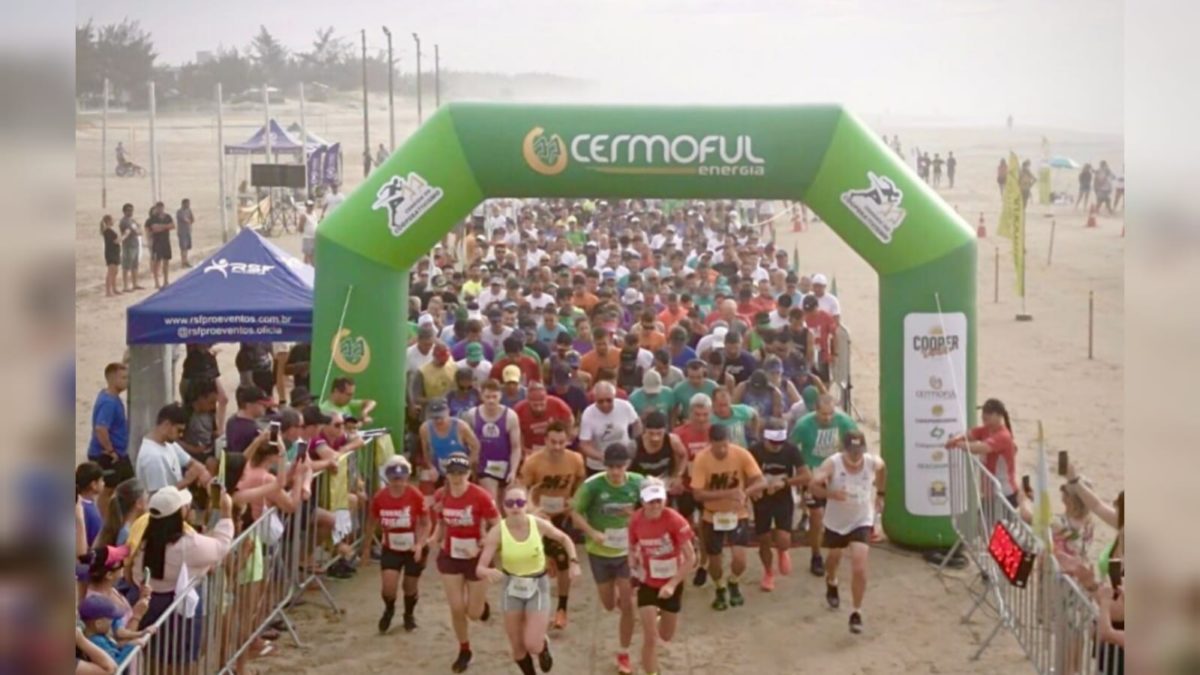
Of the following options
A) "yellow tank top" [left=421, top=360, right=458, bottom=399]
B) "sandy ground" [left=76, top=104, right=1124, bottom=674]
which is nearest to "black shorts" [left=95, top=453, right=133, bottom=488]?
"sandy ground" [left=76, top=104, right=1124, bottom=674]

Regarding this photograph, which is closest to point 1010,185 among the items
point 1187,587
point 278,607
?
point 278,607

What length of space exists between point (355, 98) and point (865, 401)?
7360 cm

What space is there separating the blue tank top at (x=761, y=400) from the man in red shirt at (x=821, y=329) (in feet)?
9.39

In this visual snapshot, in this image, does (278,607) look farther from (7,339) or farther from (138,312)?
(7,339)

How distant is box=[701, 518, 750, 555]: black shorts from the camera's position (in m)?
9.39

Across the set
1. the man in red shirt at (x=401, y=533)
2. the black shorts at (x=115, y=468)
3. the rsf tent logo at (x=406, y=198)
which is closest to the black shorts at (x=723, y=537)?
the man in red shirt at (x=401, y=533)

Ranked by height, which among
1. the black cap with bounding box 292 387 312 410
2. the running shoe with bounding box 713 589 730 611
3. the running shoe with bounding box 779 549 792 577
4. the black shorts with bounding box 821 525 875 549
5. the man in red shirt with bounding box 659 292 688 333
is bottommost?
the running shoe with bounding box 713 589 730 611

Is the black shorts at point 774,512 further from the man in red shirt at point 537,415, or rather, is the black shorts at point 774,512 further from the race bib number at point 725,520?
the man in red shirt at point 537,415

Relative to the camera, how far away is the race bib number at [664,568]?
7.85 meters

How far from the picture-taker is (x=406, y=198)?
10773 mm

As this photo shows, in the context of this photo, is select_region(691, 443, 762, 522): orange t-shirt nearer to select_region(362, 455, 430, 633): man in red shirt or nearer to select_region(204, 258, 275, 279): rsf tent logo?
select_region(362, 455, 430, 633): man in red shirt

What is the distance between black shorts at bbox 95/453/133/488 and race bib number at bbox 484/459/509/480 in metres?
2.69

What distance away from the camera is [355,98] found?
85.8 metres

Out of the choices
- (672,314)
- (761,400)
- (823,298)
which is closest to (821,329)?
(823,298)
